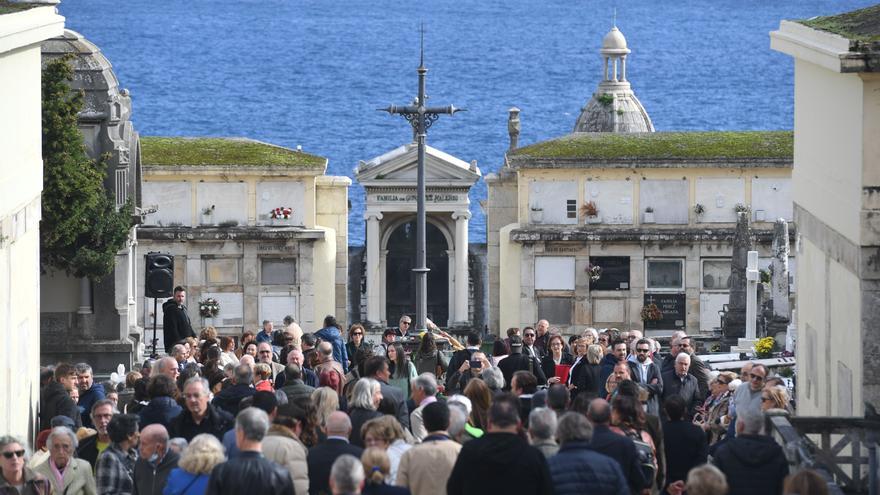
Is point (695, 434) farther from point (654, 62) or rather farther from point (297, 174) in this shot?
point (654, 62)

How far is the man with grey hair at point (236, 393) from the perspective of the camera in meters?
19.2

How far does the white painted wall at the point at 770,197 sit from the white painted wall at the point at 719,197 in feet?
0.88

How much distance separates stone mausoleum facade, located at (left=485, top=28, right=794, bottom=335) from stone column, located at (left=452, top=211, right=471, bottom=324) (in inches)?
77.1

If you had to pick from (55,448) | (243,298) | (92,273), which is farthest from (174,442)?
(243,298)

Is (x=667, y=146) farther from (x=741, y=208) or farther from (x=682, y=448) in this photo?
(x=682, y=448)

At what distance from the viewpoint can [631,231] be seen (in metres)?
48.4

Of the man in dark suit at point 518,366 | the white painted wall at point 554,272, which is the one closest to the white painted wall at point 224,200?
the white painted wall at point 554,272

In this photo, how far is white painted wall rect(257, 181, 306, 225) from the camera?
48281mm

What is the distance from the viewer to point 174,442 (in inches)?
651

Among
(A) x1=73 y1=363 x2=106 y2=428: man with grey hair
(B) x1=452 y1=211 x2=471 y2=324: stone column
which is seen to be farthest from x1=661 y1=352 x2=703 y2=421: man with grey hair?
(B) x1=452 y1=211 x2=471 y2=324: stone column

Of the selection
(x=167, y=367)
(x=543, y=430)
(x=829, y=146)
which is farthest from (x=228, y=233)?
(x=543, y=430)

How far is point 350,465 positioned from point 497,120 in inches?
5484

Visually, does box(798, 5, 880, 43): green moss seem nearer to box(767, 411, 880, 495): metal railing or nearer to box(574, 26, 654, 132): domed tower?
box(767, 411, 880, 495): metal railing

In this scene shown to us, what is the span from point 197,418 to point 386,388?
1.50m
